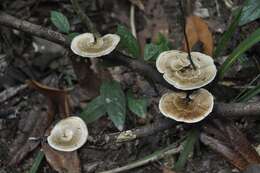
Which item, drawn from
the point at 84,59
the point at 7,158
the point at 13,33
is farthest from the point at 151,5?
the point at 7,158

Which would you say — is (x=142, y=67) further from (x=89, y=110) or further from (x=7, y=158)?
(x=7, y=158)

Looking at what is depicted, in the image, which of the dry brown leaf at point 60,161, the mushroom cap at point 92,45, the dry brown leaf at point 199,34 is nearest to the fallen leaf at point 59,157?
the dry brown leaf at point 60,161

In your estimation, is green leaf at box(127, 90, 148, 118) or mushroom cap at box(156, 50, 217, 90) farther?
green leaf at box(127, 90, 148, 118)

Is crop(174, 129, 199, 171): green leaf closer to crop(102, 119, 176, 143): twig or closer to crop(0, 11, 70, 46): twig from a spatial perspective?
crop(102, 119, 176, 143): twig

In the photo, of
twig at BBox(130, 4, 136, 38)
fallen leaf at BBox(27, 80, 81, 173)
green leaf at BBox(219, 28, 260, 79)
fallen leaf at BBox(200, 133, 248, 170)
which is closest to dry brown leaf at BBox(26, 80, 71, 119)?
fallen leaf at BBox(27, 80, 81, 173)

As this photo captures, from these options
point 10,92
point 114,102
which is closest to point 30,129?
point 10,92

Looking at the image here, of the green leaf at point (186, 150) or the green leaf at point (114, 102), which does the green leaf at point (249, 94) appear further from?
the green leaf at point (114, 102)
